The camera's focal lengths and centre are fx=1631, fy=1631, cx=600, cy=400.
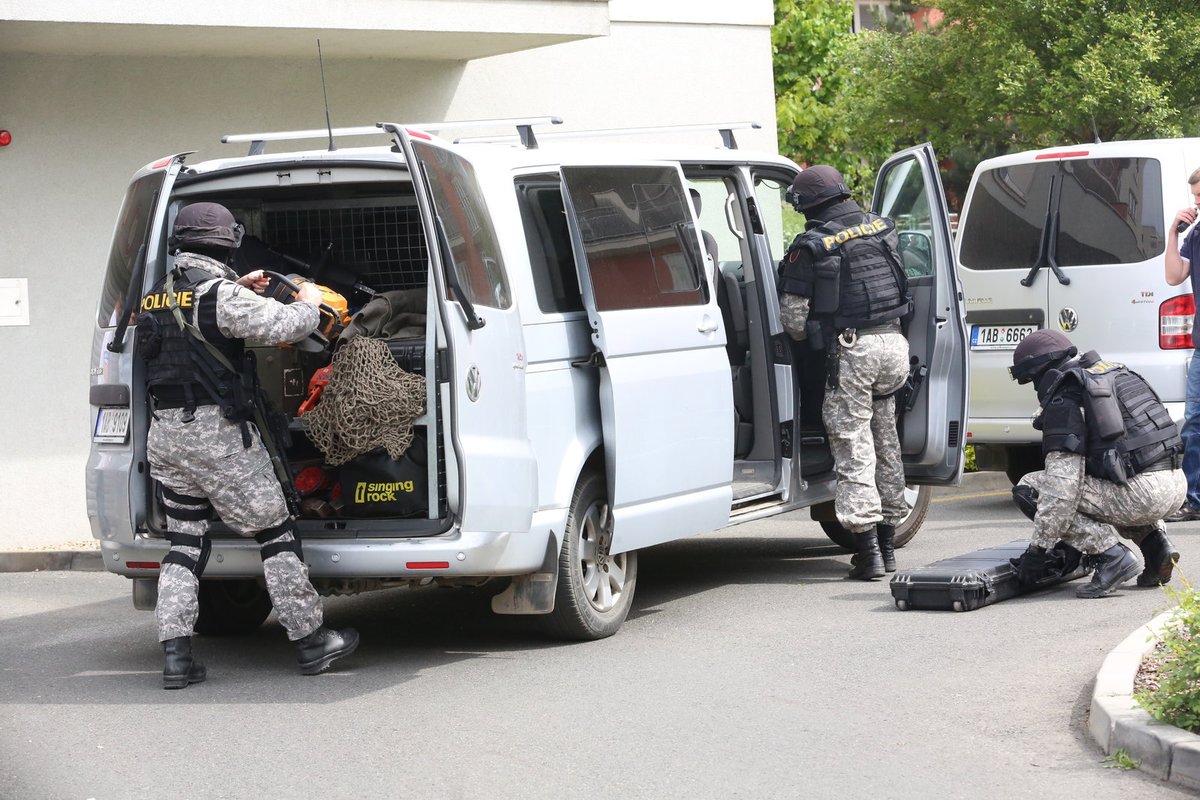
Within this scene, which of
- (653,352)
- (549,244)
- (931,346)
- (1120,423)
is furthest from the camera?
(931,346)

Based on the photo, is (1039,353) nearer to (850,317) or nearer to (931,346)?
(850,317)

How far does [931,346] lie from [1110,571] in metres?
1.65

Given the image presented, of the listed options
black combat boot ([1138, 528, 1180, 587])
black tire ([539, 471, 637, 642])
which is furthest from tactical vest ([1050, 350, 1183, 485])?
black tire ([539, 471, 637, 642])

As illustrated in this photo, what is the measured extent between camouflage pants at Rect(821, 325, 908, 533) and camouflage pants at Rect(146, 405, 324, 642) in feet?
9.56

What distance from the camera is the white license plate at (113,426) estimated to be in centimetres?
646

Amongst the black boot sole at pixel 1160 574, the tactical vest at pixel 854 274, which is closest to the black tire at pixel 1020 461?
the tactical vest at pixel 854 274

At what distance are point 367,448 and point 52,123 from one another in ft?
17.1

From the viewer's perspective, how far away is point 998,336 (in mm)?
10188

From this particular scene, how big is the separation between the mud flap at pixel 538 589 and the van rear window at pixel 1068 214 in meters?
4.85

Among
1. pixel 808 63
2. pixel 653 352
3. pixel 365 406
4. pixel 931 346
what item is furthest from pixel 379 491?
pixel 808 63

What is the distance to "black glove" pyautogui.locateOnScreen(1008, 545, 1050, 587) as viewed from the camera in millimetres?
7391

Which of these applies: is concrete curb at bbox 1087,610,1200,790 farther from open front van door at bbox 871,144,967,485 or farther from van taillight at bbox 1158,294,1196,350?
van taillight at bbox 1158,294,1196,350

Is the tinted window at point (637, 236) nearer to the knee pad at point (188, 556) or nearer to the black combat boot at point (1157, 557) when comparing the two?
the knee pad at point (188, 556)

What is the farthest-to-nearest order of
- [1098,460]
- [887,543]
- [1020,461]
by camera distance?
[1020,461]
[887,543]
[1098,460]
